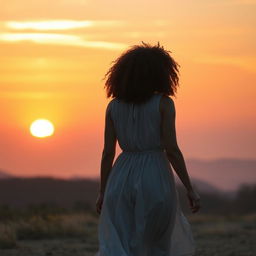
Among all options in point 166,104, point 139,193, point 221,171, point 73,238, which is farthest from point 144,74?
point 221,171

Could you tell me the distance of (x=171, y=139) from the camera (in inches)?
350

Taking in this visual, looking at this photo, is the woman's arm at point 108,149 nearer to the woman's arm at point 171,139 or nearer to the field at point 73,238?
the woman's arm at point 171,139

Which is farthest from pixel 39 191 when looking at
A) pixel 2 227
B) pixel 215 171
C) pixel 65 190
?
pixel 2 227

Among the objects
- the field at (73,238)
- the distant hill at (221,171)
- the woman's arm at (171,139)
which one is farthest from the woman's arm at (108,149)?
the distant hill at (221,171)

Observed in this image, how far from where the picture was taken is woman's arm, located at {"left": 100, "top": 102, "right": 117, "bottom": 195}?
29.6 ft

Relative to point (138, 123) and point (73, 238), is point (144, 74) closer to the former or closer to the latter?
point (138, 123)

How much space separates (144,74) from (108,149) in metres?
0.67

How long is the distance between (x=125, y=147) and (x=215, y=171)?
116 metres

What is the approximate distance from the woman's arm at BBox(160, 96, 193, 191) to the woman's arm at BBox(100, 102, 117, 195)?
422 millimetres

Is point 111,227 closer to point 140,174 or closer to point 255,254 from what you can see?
point 140,174

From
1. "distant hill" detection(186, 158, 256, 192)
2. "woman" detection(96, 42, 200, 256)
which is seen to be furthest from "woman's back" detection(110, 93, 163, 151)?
"distant hill" detection(186, 158, 256, 192)

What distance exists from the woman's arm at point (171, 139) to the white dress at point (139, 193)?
0.05 m

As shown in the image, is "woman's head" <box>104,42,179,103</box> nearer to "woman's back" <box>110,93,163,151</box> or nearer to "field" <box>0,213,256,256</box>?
"woman's back" <box>110,93,163,151</box>

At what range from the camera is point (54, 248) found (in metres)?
16.8
